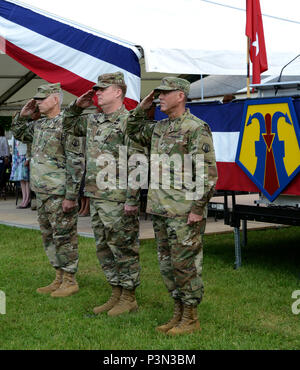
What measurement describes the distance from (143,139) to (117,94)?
52 centimetres

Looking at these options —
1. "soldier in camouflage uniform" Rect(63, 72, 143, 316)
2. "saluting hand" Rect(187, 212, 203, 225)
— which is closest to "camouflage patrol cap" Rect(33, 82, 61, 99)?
"soldier in camouflage uniform" Rect(63, 72, 143, 316)

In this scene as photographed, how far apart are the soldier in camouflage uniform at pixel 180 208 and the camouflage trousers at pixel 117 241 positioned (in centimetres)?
45

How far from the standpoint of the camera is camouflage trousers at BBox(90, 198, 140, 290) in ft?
16.1

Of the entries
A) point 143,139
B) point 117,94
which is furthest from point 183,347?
point 117,94

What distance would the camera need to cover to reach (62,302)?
17.8 ft

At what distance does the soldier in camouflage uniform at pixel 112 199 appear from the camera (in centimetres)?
491

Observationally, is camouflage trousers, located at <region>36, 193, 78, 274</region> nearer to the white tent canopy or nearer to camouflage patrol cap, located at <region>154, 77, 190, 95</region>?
camouflage patrol cap, located at <region>154, 77, 190, 95</region>

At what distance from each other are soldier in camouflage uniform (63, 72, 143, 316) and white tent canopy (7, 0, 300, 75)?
8.16 feet

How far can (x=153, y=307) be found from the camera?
522 centimetres

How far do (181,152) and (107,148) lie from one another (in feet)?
2.71

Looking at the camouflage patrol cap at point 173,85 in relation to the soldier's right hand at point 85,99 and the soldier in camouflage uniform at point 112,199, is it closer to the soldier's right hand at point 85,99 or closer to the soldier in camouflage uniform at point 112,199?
the soldier in camouflage uniform at point 112,199

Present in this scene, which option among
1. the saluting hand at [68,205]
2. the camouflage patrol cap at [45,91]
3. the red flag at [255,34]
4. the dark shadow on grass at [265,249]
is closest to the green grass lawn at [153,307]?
the dark shadow on grass at [265,249]

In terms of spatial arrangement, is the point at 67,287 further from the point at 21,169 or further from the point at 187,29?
the point at 21,169

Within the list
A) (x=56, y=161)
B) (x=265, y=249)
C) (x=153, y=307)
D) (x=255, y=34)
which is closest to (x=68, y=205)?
(x=56, y=161)
